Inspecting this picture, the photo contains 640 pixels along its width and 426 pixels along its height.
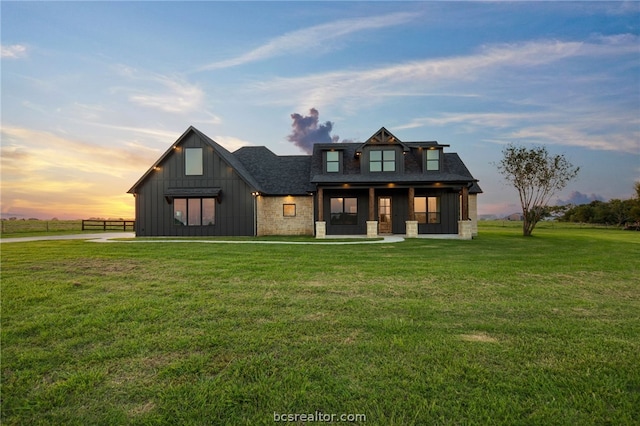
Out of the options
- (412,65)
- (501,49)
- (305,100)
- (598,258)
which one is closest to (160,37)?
(305,100)

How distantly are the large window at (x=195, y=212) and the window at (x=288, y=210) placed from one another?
5076 millimetres

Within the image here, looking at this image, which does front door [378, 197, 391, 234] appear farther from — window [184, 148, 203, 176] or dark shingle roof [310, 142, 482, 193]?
window [184, 148, 203, 176]

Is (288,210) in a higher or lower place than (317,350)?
higher

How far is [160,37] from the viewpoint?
16141mm

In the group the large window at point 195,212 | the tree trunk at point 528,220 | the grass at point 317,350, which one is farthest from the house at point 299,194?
the grass at point 317,350

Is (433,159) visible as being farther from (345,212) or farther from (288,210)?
(288,210)

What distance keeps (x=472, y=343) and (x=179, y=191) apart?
2084cm

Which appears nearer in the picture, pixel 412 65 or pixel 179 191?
pixel 412 65

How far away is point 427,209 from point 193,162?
17721 millimetres

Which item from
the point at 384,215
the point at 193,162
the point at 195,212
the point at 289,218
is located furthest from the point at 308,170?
the point at 195,212

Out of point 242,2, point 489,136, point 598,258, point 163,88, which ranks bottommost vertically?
point 598,258

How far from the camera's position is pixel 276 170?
2381 cm

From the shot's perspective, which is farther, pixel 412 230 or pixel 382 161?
pixel 382 161

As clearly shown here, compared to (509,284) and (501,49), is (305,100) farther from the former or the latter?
(509,284)
